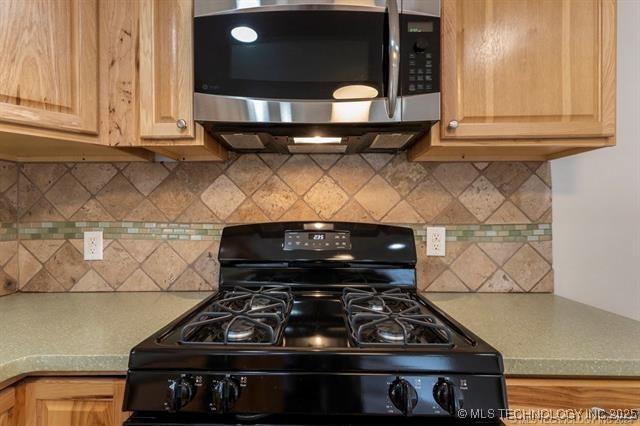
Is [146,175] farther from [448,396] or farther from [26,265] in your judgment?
[448,396]

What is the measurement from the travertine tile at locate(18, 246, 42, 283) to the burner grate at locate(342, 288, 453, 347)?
1272 mm

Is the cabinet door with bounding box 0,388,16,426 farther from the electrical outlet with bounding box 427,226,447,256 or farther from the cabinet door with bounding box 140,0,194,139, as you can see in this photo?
the electrical outlet with bounding box 427,226,447,256

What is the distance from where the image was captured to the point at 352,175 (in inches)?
57.4

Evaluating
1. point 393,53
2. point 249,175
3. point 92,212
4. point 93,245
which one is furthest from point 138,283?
point 393,53

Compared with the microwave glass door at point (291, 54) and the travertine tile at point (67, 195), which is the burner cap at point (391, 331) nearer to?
the microwave glass door at point (291, 54)

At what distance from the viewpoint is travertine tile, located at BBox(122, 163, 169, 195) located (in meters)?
1.47

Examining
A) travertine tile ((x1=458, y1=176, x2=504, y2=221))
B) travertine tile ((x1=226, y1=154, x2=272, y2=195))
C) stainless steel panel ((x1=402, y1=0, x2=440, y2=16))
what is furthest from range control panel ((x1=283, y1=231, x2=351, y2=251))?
stainless steel panel ((x1=402, y1=0, x2=440, y2=16))

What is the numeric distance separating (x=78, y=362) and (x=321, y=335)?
56cm

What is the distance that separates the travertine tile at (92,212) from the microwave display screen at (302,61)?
32.7 inches

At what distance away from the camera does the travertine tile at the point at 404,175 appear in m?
1.45

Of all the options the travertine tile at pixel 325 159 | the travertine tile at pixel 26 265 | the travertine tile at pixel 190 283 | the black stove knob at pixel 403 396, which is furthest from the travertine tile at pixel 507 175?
the travertine tile at pixel 26 265

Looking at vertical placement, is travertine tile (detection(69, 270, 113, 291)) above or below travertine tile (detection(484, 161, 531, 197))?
below

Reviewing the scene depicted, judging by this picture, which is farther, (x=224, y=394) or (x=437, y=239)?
(x=437, y=239)

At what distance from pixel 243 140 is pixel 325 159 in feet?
1.14
